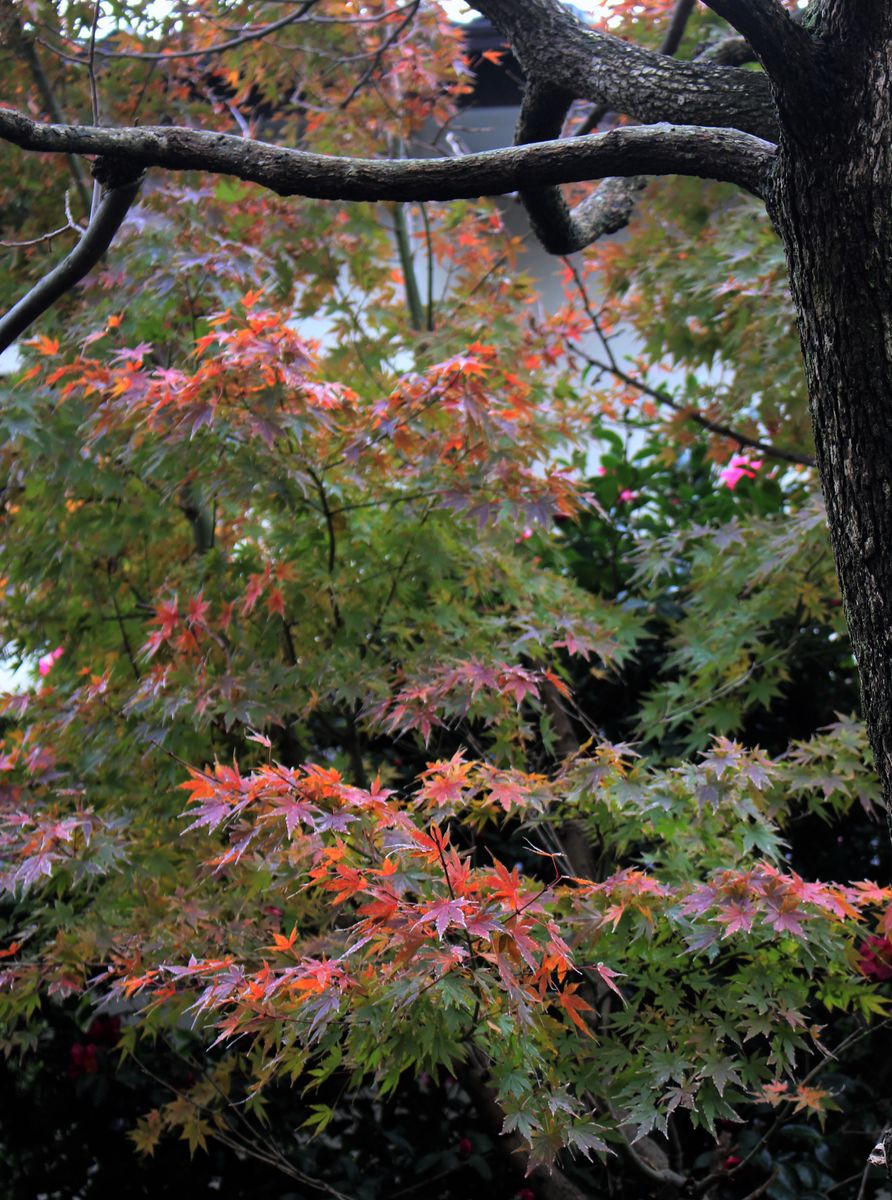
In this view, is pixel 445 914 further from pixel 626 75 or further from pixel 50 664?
pixel 50 664

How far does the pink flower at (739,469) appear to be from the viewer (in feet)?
15.0

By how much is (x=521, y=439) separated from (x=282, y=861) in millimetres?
1341

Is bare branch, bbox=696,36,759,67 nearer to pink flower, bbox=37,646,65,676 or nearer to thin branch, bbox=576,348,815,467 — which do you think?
thin branch, bbox=576,348,815,467

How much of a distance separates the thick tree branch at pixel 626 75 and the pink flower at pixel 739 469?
2.18m

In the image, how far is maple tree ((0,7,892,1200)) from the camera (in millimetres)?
2221

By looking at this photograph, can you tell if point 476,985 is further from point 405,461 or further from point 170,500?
point 170,500

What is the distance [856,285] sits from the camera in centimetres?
173

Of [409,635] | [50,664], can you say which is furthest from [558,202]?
[50,664]

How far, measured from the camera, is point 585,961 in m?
2.63

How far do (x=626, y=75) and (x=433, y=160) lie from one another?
22.4 inches

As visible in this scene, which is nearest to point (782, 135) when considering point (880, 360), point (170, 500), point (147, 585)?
point (880, 360)

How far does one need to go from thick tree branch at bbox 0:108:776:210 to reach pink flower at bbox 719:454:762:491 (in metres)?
2.61

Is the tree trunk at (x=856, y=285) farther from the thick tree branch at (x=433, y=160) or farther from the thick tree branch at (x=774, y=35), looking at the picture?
the thick tree branch at (x=433, y=160)

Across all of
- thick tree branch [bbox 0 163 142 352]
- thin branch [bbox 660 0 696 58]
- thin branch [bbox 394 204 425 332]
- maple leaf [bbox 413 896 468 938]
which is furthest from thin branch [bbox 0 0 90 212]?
maple leaf [bbox 413 896 468 938]
